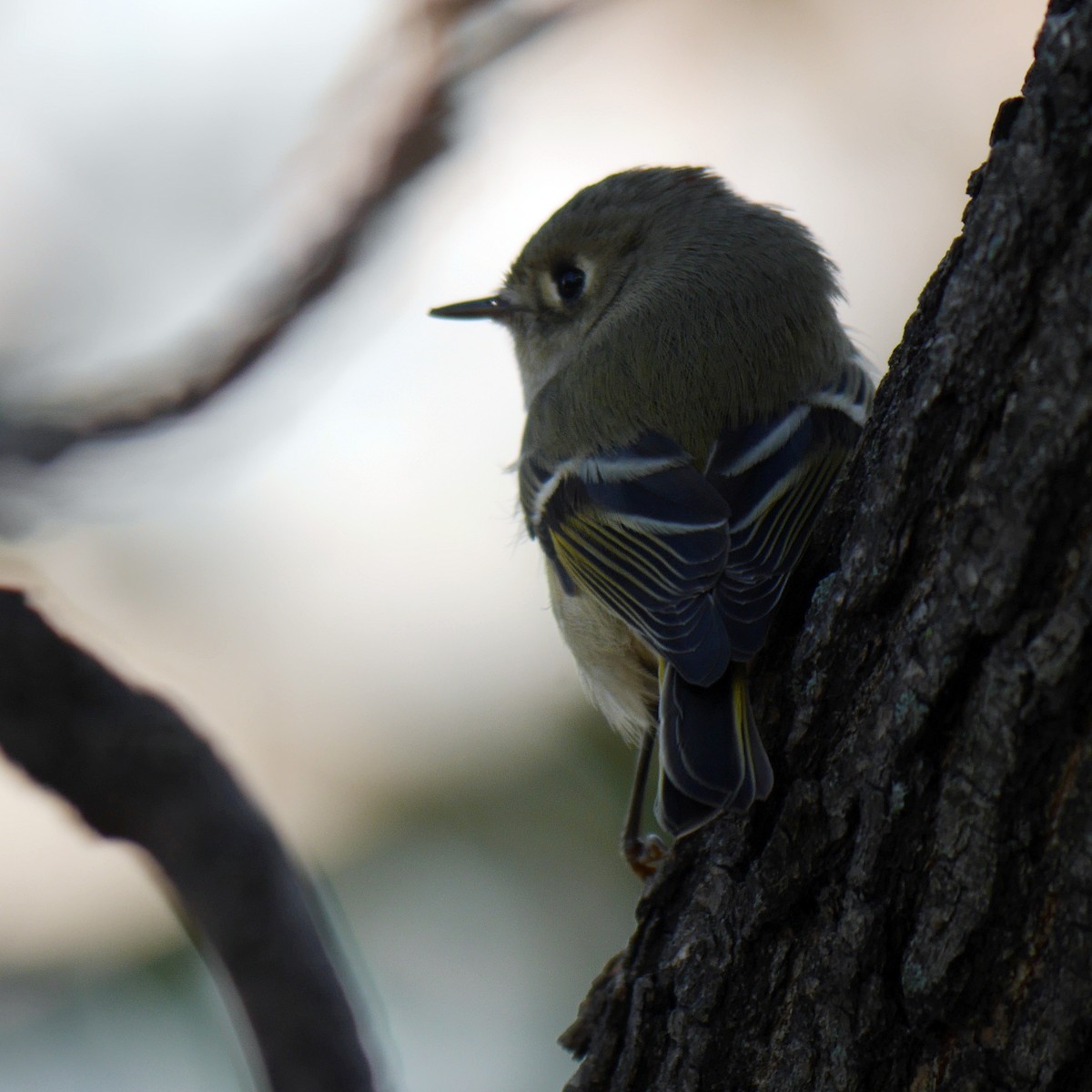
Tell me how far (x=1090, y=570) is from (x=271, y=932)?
109cm

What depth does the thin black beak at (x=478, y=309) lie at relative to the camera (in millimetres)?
2959

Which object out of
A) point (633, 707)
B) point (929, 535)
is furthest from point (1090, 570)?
point (633, 707)

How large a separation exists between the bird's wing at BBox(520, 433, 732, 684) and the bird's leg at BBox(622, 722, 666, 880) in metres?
0.35

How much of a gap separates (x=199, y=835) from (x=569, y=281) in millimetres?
1597

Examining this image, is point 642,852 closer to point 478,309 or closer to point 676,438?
point 676,438

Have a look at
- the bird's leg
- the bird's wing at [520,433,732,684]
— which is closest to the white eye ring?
the bird's wing at [520,433,732,684]

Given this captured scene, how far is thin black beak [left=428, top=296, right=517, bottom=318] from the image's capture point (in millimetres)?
2959

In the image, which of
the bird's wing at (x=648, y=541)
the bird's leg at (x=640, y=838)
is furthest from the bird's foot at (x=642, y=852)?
the bird's wing at (x=648, y=541)

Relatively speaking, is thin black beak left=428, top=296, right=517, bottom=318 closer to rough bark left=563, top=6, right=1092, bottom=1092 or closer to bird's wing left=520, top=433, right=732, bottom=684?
bird's wing left=520, top=433, right=732, bottom=684

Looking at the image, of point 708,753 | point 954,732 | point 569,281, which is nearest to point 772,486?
point 708,753

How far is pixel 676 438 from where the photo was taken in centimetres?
200

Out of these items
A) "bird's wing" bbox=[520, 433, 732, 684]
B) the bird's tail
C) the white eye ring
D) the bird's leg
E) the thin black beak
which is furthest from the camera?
the thin black beak

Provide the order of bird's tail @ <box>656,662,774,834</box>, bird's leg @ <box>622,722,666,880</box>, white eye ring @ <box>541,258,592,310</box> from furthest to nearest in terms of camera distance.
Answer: white eye ring @ <box>541,258,592,310</box>, bird's leg @ <box>622,722,666,880</box>, bird's tail @ <box>656,662,774,834</box>

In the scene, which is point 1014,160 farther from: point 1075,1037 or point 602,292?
point 602,292
